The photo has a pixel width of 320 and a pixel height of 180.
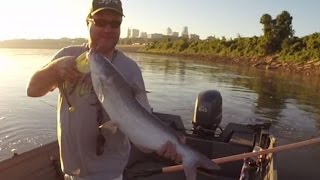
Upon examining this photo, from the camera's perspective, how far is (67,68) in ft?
10.6

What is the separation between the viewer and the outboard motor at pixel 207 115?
9.72m

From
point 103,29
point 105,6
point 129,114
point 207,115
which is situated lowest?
point 207,115

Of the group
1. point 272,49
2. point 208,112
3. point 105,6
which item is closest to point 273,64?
point 272,49

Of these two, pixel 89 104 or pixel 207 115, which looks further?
pixel 207 115

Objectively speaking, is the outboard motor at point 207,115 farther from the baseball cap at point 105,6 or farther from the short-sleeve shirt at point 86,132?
the baseball cap at point 105,6

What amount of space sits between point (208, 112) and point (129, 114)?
674 cm

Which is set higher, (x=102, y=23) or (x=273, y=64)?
(x=102, y=23)

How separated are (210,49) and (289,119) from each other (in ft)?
183

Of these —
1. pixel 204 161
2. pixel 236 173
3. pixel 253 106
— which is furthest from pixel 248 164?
pixel 253 106

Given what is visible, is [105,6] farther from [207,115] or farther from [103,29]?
[207,115]

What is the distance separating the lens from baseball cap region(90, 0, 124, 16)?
355 cm

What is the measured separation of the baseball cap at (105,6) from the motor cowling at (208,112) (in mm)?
6491

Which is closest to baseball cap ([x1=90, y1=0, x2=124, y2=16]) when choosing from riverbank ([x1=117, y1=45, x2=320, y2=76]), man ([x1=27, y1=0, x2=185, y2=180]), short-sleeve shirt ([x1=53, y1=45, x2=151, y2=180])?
man ([x1=27, y1=0, x2=185, y2=180])

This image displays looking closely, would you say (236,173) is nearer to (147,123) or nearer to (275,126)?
(147,123)
